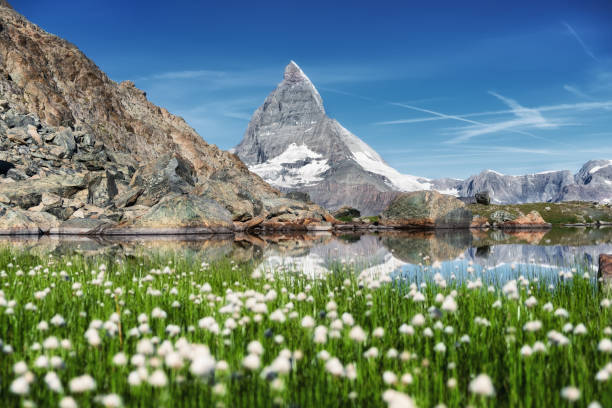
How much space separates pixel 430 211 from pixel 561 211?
Result: 58381mm

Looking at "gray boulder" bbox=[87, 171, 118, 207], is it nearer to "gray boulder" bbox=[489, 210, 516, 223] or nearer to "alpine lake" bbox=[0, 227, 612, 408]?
"alpine lake" bbox=[0, 227, 612, 408]

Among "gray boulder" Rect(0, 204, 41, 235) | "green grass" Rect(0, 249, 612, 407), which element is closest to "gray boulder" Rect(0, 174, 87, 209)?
"gray boulder" Rect(0, 204, 41, 235)

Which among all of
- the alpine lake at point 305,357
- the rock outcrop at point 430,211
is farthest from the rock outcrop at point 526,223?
the alpine lake at point 305,357

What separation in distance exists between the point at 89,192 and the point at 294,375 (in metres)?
47.5

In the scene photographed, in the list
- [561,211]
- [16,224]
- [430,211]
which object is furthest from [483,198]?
[16,224]

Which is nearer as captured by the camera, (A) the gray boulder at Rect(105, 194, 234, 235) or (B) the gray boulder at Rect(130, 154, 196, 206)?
(A) the gray boulder at Rect(105, 194, 234, 235)

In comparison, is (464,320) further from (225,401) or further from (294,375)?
(225,401)

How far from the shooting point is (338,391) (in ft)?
12.6

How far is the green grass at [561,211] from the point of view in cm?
8545

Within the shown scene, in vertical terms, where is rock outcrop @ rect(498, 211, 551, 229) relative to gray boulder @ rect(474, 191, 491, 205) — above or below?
below

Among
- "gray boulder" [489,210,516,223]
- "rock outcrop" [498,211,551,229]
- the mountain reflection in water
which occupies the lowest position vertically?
→ the mountain reflection in water

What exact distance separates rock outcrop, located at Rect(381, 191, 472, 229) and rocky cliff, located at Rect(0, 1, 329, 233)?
971cm

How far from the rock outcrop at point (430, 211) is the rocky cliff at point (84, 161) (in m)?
9.71

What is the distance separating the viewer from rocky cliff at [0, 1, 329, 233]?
3887 cm
